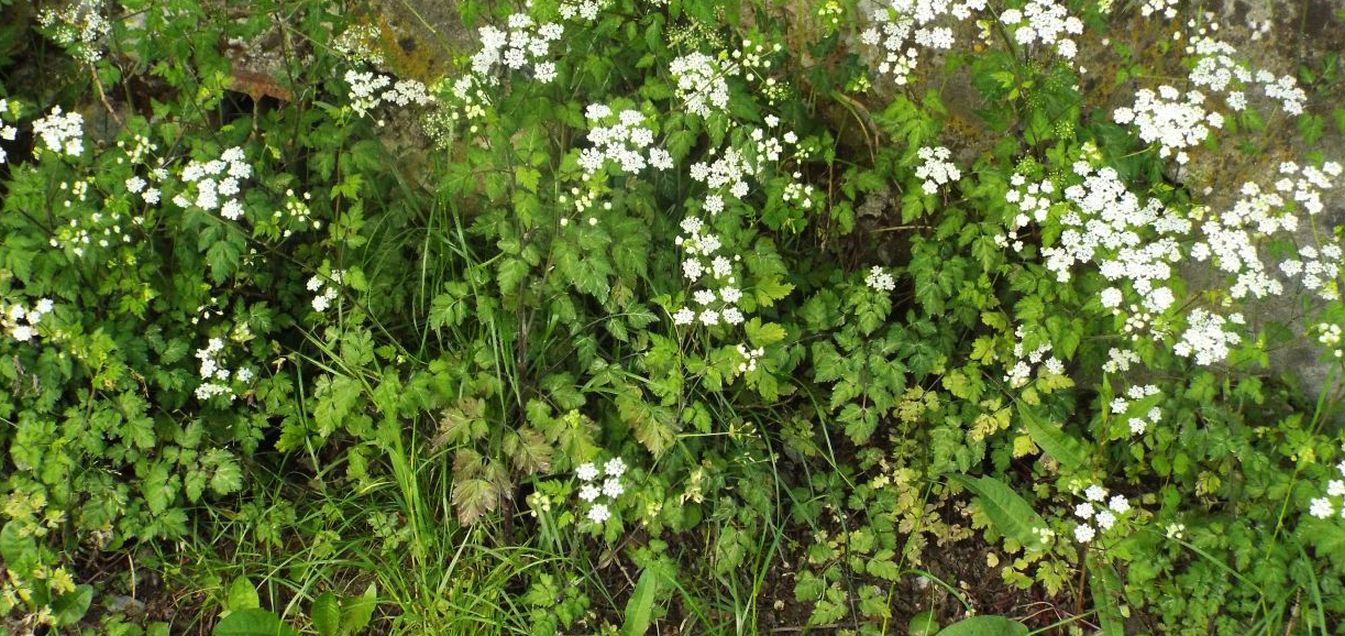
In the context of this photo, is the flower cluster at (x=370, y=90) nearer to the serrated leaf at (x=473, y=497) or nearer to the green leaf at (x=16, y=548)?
the serrated leaf at (x=473, y=497)

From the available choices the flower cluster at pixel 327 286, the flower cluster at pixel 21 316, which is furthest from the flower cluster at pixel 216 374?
the flower cluster at pixel 21 316

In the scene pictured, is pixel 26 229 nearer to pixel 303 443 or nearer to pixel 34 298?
pixel 34 298

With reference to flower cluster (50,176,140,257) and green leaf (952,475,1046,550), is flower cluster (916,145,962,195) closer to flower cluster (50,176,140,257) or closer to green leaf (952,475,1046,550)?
green leaf (952,475,1046,550)

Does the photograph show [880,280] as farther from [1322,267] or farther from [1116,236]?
[1322,267]

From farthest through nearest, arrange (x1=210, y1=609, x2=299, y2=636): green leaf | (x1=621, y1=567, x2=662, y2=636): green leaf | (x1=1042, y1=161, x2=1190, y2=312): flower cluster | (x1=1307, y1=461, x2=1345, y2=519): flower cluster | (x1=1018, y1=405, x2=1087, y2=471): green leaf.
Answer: (x1=1018, y1=405, x2=1087, y2=471): green leaf
(x1=621, y1=567, x2=662, y2=636): green leaf
(x1=210, y1=609, x2=299, y2=636): green leaf
(x1=1042, y1=161, x2=1190, y2=312): flower cluster
(x1=1307, y1=461, x2=1345, y2=519): flower cluster

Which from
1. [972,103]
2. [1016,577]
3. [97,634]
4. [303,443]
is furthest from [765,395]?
[97,634]

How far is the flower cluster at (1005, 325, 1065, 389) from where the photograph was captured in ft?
9.22

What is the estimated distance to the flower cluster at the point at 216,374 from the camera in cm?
280

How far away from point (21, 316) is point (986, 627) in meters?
2.69

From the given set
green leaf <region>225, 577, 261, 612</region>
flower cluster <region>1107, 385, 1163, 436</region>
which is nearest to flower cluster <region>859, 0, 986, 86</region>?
flower cluster <region>1107, 385, 1163, 436</region>

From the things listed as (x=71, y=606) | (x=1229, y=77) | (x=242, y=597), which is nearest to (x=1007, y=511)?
(x=1229, y=77)

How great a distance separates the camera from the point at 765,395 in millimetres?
2807

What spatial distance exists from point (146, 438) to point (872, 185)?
2.12 meters

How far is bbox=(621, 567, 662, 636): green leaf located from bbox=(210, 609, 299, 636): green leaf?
34.7 inches
